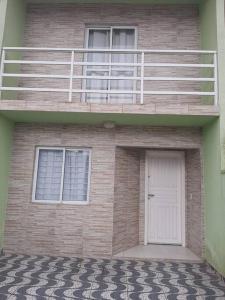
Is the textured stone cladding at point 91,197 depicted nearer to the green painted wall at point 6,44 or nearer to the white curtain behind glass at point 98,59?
the green painted wall at point 6,44

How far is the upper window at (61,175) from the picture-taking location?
257 inches

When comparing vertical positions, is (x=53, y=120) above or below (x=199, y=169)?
above

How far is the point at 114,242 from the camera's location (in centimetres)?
628

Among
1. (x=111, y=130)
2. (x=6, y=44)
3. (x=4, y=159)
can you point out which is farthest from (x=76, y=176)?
(x=6, y=44)

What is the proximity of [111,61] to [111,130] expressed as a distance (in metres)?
1.79

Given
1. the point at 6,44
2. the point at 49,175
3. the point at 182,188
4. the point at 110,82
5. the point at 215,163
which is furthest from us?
the point at 182,188

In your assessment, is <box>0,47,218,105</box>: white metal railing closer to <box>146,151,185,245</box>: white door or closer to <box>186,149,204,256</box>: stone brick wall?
<box>186,149,204,256</box>: stone brick wall

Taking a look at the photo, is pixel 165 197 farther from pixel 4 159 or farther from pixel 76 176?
pixel 4 159

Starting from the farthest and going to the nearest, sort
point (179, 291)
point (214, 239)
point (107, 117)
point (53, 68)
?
point (53, 68) → point (107, 117) → point (214, 239) → point (179, 291)

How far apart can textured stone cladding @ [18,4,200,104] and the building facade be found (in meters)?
0.02

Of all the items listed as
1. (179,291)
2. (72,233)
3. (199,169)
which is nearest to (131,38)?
(199,169)

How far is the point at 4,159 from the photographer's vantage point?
20.5 ft

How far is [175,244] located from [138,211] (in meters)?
1.22

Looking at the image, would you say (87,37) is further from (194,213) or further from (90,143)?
(194,213)
